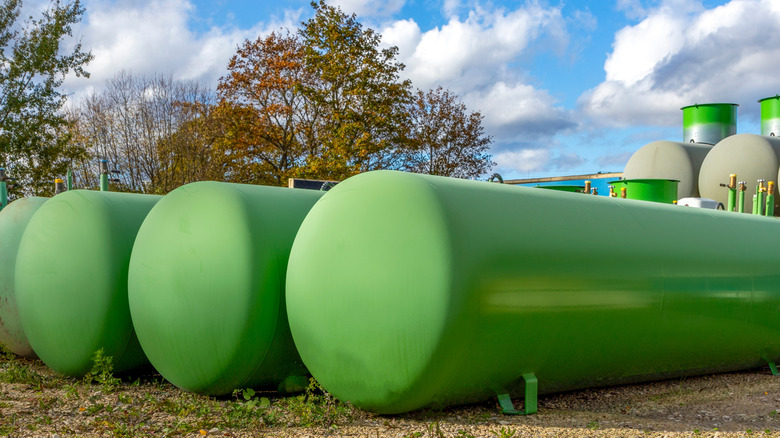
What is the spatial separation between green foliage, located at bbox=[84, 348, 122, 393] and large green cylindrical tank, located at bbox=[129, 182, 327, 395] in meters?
0.54

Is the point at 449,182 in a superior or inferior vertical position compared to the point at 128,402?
superior

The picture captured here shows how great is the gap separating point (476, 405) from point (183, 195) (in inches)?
94.5

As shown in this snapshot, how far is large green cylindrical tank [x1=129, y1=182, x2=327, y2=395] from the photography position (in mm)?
4211

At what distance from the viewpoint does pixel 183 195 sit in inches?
183

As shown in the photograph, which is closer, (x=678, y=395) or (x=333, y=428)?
(x=333, y=428)

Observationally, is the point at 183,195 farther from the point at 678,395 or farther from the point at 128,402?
the point at 678,395

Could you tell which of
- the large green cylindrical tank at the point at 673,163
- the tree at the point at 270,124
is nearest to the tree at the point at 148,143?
the tree at the point at 270,124

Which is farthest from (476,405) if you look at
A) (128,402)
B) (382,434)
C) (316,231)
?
(128,402)

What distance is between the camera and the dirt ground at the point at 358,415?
3.88 m

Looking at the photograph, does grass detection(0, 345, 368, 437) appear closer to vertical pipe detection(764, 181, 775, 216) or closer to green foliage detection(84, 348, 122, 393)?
green foliage detection(84, 348, 122, 393)

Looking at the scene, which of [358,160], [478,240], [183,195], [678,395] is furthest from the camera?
[358,160]

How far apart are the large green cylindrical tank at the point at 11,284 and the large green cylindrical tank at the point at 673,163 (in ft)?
35.2

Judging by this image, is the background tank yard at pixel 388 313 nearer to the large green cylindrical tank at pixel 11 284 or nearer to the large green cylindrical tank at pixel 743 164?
the large green cylindrical tank at pixel 11 284

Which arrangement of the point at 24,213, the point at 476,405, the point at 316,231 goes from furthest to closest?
the point at 24,213 → the point at 476,405 → the point at 316,231
